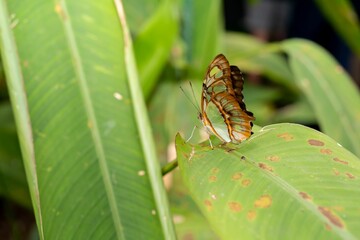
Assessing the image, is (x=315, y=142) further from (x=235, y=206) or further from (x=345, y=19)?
(x=345, y=19)

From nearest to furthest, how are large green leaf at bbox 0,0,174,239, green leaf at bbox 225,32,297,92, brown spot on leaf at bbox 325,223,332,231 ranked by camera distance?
brown spot on leaf at bbox 325,223,332,231 → large green leaf at bbox 0,0,174,239 → green leaf at bbox 225,32,297,92

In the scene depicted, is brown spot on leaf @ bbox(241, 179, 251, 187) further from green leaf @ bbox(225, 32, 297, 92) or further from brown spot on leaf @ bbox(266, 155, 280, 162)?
green leaf @ bbox(225, 32, 297, 92)

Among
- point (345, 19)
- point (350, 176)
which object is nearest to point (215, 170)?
point (350, 176)

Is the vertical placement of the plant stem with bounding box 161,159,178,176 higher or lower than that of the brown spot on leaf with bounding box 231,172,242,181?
lower

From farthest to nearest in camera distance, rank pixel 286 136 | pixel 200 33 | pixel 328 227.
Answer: pixel 200 33
pixel 286 136
pixel 328 227

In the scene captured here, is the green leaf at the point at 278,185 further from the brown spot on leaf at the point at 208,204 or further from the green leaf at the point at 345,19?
the green leaf at the point at 345,19

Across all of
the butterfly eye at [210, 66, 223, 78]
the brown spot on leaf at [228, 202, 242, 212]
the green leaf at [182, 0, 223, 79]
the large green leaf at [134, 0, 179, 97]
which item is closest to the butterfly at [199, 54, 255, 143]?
the butterfly eye at [210, 66, 223, 78]
